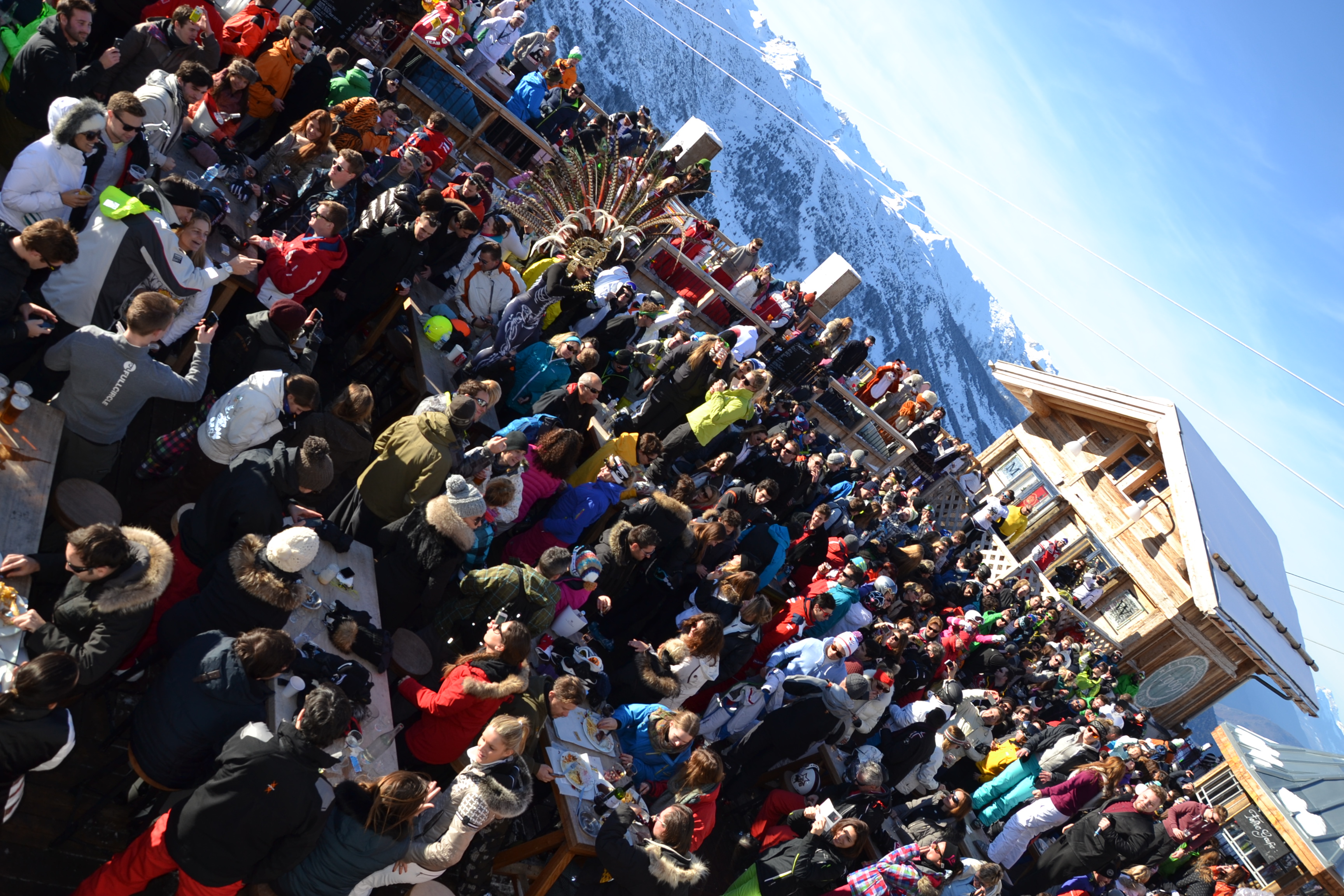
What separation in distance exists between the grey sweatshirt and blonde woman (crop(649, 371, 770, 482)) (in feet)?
17.8

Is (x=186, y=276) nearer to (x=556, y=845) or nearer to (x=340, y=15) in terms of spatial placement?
(x=556, y=845)

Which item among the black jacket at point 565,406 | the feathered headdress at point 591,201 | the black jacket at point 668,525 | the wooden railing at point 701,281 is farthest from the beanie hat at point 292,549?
the wooden railing at point 701,281

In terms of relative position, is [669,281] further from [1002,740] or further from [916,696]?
[1002,740]

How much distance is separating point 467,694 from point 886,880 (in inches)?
144

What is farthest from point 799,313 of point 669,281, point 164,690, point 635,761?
point 164,690

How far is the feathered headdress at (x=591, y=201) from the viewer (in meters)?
11.4

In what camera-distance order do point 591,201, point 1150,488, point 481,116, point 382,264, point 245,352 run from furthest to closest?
point 1150,488 → point 591,201 → point 481,116 → point 382,264 → point 245,352

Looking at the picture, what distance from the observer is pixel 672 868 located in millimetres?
5094

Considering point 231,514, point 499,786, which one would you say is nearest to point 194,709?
point 231,514

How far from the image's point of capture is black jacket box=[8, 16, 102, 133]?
217 inches

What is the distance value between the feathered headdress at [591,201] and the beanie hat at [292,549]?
733 centimetres

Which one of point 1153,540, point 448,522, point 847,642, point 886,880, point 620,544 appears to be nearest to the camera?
point 448,522

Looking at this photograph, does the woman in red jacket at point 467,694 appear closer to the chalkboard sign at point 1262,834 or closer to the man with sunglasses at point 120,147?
the man with sunglasses at point 120,147

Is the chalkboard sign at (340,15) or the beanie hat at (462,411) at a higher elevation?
the chalkboard sign at (340,15)
